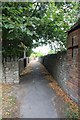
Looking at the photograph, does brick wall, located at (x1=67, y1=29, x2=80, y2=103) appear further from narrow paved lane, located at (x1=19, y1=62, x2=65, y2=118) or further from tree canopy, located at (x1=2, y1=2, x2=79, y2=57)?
tree canopy, located at (x1=2, y1=2, x2=79, y2=57)

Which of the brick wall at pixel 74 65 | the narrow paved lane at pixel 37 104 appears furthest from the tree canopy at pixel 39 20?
the narrow paved lane at pixel 37 104

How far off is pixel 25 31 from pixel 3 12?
5.08 ft

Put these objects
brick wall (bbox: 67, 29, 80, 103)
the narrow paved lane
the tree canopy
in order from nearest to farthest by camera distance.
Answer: the narrow paved lane
brick wall (bbox: 67, 29, 80, 103)
the tree canopy

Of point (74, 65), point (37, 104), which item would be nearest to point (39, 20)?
point (74, 65)

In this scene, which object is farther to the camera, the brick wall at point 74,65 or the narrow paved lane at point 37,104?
the brick wall at point 74,65

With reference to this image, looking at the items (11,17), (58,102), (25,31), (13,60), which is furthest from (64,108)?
(13,60)

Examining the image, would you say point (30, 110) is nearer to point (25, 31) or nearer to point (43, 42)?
point (25, 31)

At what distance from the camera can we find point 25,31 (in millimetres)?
9141

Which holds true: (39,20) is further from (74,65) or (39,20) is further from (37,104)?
(37,104)

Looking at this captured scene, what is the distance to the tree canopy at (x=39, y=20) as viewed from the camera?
381 inches

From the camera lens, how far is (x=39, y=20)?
10602mm

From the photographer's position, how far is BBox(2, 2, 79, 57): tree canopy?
9.67 meters

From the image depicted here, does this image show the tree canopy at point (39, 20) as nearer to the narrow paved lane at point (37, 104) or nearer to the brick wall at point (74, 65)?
the brick wall at point (74, 65)

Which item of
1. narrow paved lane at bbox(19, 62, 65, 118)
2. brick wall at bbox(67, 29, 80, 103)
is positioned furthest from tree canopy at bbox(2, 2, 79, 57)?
narrow paved lane at bbox(19, 62, 65, 118)
